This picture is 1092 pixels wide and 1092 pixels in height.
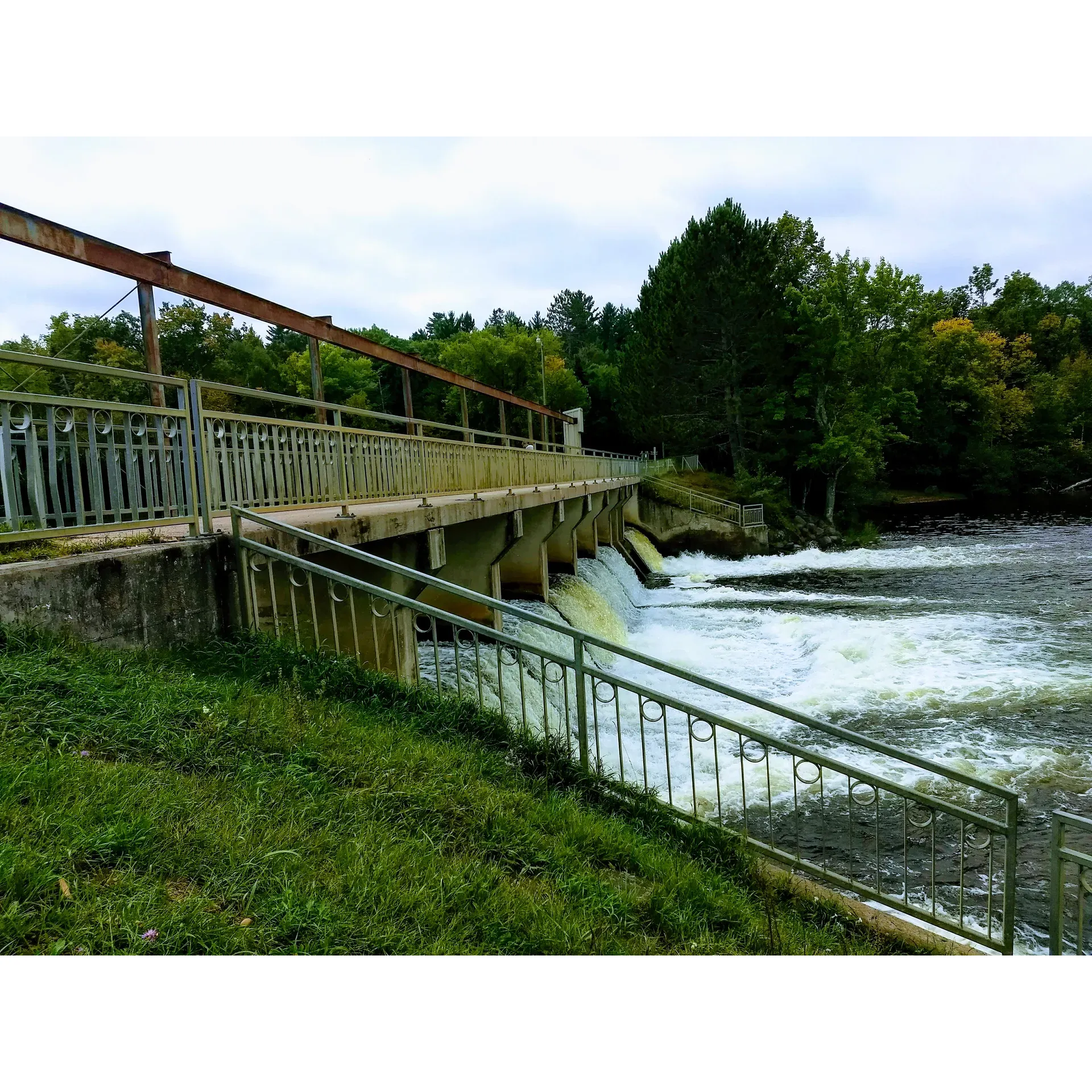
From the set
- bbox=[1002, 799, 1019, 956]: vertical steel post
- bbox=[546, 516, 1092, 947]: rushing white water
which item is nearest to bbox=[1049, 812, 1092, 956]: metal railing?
bbox=[1002, 799, 1019, 956]: vertical steel post

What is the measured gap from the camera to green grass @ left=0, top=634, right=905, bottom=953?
104 inches

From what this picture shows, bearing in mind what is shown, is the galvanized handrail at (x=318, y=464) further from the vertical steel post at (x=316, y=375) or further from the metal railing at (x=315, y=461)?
the vertical steel post at (x=316, y=375)

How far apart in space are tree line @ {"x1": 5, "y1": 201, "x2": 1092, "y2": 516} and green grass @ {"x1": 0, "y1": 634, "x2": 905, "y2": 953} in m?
27.4

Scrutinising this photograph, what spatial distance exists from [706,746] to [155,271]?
834 centimetres

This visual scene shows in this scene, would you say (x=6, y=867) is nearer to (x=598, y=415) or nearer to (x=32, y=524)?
(x=32, y=524)

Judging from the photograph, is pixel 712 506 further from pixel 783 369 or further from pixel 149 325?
pixel 149 325

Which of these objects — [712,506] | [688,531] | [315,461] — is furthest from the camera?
[712,506]

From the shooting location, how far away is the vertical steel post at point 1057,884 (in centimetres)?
393

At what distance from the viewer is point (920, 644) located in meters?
14.3

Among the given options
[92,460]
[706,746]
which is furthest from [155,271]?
[706,746]

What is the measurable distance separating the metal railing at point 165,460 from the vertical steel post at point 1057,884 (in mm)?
5669

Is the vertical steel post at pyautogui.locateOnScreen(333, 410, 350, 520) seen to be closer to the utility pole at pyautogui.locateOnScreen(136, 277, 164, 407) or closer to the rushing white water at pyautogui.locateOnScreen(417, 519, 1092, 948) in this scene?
the utility pole at pyautogui.locateOnScreen(136, 277, 164, 407)

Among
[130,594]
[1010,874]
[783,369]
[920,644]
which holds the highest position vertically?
[783,369]

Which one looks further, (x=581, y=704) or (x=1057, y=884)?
(x=581, y=704)
